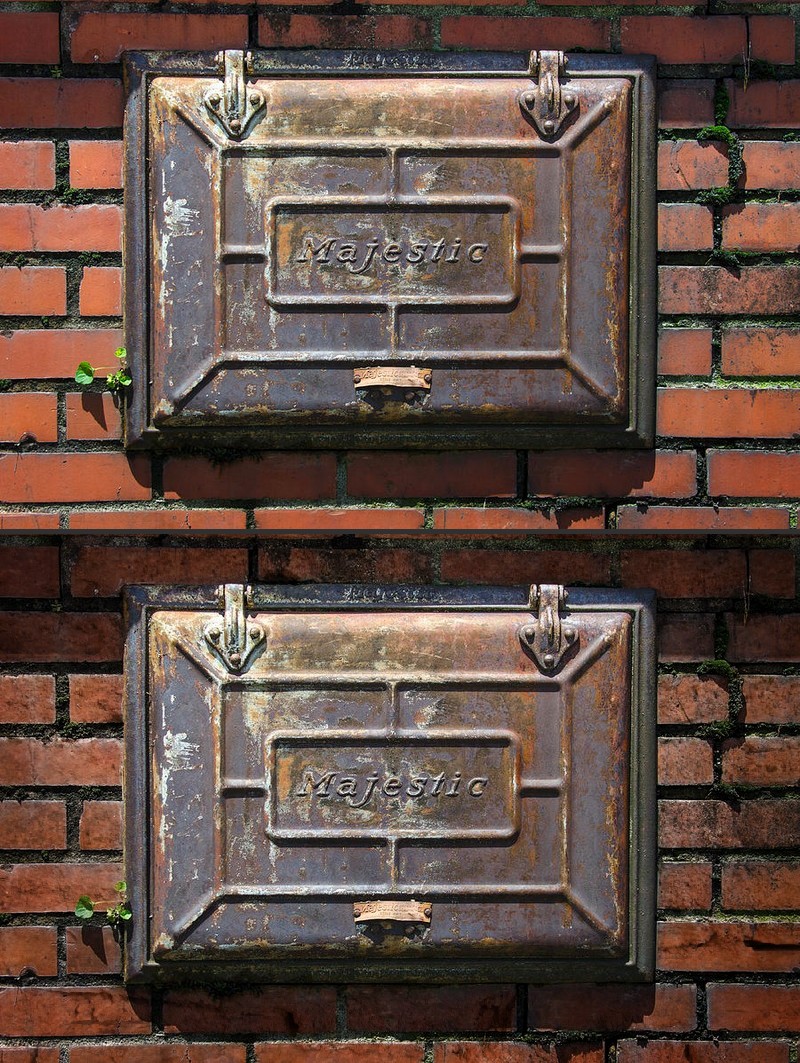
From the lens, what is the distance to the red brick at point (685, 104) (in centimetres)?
157

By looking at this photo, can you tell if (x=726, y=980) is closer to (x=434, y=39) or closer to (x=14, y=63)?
(x=434, y=39)

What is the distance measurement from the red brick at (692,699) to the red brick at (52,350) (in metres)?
1.19

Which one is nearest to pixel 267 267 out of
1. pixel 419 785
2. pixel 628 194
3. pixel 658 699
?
pixel 628 194

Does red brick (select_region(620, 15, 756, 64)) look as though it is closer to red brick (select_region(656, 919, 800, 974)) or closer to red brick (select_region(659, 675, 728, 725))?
red brick (select_region(659, 675, 728, 725))

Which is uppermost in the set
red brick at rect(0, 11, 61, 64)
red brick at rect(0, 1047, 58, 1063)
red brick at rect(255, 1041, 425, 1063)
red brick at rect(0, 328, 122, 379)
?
red brick at rect(0, 11, 61, 64)

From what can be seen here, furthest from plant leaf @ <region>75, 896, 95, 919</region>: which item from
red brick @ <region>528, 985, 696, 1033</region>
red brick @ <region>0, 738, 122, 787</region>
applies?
red brick @ <region>528, 985, 696, 1033</region>

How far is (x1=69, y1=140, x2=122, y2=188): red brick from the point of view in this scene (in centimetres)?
157

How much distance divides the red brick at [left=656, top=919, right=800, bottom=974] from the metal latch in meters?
1.45

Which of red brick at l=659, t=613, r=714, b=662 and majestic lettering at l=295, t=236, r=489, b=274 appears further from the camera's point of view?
→ red brick at l=659, t=613, r=714, b=662

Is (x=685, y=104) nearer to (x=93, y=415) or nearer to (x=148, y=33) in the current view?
(x=148, y=33)

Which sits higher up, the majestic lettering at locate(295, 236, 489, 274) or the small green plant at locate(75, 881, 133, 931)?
the majestic lettering at locate(295, 236, 489, 274)

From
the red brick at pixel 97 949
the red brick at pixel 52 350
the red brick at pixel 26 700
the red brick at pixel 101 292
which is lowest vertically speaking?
the red brick at pixel 97 949

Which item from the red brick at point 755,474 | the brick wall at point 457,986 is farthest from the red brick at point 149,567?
the red brick at point 755,474

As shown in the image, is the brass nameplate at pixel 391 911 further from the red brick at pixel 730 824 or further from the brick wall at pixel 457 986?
the red brick at pixel 730 824
